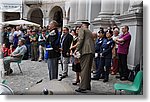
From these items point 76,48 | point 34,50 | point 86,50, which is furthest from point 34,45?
point 86,50

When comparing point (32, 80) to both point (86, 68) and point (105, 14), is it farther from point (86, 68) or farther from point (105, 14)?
point (105, 14)

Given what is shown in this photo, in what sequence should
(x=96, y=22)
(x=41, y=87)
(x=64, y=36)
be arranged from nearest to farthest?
1. (x=41, y=87)
2. (x=64, y=36)
3. (x=96, y=22)

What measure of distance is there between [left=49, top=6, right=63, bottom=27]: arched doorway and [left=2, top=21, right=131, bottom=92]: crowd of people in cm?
5

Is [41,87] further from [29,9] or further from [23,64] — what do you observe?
[29,9]

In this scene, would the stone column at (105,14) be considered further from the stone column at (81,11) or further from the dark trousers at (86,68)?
the dark trousers at (86,68)

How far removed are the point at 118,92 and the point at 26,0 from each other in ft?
→ 3.81

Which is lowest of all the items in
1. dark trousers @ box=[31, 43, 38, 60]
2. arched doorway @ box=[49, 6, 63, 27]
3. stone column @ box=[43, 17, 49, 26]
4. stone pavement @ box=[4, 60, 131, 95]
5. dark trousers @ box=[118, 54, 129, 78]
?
stone pavement @ box=[4, 60, 131, 95]

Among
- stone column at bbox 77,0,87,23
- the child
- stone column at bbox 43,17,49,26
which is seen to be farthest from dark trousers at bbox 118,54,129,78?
stone column at bbox 43,17,49,26

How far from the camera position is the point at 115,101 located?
9.05 ft

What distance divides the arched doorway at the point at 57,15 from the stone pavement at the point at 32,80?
0.43m

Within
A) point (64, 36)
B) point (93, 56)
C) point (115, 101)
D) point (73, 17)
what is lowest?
point (115, 101)

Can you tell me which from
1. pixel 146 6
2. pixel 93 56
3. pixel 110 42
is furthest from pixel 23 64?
pixel 146 6

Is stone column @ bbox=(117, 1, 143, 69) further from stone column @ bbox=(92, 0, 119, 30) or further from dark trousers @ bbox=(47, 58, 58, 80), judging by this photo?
dark trousers @ bbox=(47, 58, 58, 80)

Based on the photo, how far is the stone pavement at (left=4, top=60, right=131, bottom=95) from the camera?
2.80m
